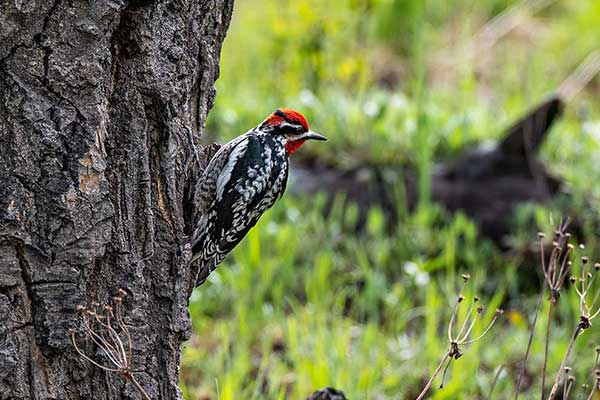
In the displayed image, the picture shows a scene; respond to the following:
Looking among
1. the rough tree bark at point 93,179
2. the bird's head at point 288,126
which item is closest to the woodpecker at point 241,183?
the bird's head at point 288,126

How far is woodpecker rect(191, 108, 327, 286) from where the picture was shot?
133 inches

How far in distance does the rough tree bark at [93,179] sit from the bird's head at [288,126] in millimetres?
1019

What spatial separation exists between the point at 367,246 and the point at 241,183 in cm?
219

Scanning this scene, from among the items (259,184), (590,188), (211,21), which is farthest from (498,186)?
(211,21)

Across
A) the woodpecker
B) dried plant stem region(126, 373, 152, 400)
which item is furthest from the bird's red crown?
dried plant stem region(126, 373, 152, 400)

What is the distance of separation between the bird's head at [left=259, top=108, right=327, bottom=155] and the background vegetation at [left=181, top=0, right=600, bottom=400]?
0.91m

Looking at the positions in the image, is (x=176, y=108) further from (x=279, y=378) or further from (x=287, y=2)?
(x=287, y=2)

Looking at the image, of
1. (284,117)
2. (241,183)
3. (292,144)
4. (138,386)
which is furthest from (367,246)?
(138,386)

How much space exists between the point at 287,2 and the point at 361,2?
114cm

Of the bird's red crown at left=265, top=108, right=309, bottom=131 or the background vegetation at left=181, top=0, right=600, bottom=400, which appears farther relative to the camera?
the background vegetation at left=181, top=0, right=600, bottom=400

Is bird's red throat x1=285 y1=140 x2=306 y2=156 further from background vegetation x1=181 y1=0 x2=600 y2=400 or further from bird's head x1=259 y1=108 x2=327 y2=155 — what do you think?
background vegetation x1=181 y1=0 x2=600 y2=400

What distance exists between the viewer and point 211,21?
273 cm

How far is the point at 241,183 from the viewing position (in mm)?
3576

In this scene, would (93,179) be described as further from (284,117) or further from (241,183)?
(284,117)
